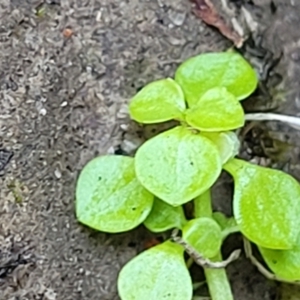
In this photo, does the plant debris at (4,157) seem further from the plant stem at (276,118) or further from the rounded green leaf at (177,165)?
the plant stem at (276,118)

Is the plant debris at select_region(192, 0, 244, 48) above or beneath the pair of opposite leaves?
above

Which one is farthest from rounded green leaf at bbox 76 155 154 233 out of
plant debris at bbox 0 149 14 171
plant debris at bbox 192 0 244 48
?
plant debris at bbox 192 0 244 48

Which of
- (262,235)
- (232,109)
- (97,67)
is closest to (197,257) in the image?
(262,235)

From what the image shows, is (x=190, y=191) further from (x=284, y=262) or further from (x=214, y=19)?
(x=214, y=19)

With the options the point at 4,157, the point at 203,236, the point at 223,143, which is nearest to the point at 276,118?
the point at 223,143

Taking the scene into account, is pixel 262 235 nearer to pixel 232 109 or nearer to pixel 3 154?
pixel 232 109

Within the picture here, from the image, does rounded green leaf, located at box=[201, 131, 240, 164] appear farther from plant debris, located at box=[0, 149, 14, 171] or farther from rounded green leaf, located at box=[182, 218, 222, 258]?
plant debris, located at box=[0, 149, 14, 171]
